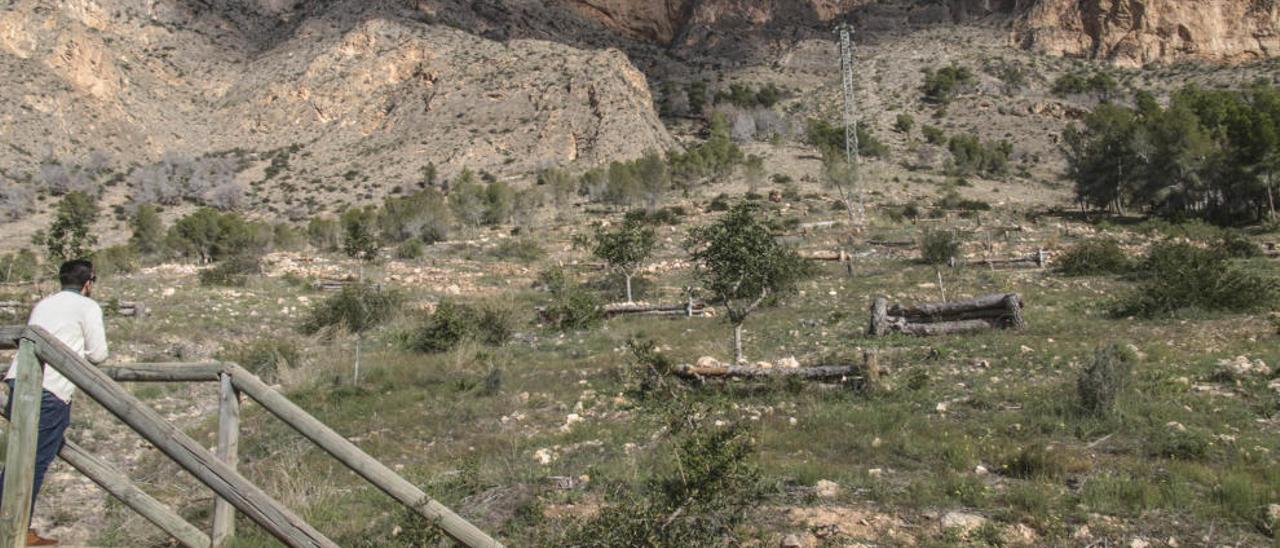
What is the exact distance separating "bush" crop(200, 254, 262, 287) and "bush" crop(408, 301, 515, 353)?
11.7 meters

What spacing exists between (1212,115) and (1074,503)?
4668 cm

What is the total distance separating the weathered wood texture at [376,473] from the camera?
9.91 ft

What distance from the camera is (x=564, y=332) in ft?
55.1

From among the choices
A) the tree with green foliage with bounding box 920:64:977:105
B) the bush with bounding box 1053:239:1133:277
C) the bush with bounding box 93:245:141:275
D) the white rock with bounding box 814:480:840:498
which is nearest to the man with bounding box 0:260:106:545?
the white rock with bounding box 814:480:840:498

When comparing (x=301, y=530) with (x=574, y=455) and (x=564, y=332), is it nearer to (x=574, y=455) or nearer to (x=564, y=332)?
(x=574, y=455)

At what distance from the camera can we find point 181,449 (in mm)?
3203

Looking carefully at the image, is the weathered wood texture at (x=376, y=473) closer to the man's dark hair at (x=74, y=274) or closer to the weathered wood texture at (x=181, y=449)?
the weathered wood texture at (x=181, y=449)

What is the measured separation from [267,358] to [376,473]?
11690 mm

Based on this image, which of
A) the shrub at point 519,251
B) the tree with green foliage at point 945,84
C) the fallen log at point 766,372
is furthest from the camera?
the tree with green foliage at point 945,84

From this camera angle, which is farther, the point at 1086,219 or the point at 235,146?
the point at 235,146

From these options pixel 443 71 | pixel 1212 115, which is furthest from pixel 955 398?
pixel 443 71

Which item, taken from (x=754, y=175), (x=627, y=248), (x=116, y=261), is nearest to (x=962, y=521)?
(x=627, y=248)

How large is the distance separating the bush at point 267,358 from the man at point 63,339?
27.4 ft

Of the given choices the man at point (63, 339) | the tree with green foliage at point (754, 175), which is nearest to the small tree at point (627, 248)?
the man at point (63, 339)
